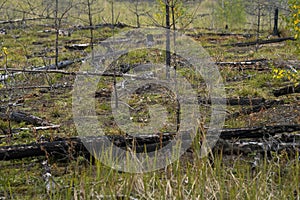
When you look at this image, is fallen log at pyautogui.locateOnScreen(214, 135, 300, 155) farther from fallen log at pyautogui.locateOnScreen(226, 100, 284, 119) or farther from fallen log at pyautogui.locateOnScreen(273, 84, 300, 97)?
fallen log at pyautogui.locateOnScreen(273, 84, 300, 97)

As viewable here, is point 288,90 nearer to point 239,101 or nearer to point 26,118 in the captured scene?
point 239,101

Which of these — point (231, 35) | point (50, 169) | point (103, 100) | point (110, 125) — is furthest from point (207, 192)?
point (231, 35)

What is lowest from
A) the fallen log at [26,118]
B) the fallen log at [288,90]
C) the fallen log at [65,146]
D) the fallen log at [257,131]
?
the fallen log at [26,118]

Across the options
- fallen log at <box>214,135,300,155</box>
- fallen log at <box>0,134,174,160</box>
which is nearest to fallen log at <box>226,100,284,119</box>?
fallen log at <box>214,135,300,155</box>

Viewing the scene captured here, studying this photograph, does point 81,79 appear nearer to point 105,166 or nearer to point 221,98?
point 221,98

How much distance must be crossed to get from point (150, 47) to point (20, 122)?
8628 mm

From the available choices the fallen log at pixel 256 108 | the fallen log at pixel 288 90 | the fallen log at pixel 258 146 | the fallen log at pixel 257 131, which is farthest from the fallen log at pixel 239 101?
the fallen log at pixel 258 146

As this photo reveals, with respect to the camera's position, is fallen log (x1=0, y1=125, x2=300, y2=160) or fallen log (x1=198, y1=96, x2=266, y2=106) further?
fallen log (x1=198, y1=96, x2=266, y2=106)

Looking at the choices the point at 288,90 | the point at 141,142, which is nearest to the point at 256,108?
the point at 288,90

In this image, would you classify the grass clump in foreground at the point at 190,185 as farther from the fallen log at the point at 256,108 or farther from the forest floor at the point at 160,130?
the fallen log at the point at 256,108

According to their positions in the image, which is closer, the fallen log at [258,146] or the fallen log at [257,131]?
the fallen log at [258,146]

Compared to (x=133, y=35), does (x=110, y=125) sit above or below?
below

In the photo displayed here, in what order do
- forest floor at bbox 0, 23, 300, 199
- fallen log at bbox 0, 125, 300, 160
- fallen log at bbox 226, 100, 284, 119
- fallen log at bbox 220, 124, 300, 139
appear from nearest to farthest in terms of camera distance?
forest floor at bbox 0, 23, 300, 199, fallen log at bbox 0, 125, 300, 160, fallen log at bbox 220, 124, 300, 139, fallen log at bbox 226, 100, 284, 119

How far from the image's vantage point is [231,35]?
71.9 ft
